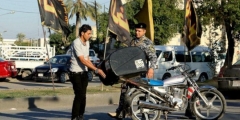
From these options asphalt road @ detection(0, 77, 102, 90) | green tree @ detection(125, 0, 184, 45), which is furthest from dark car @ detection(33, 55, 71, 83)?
green tree @ detection(125, 0, 184, 45)

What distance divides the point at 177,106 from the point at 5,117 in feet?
13.0

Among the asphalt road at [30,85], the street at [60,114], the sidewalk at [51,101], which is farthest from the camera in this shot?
the asphalt road at [30,85]

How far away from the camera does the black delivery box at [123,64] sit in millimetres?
8547

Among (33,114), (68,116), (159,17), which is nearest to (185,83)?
(68,116)

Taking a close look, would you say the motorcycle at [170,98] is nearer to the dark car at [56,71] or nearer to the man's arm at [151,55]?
the man's arm at [151,55]

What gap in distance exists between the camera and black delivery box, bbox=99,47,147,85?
8.55 meters

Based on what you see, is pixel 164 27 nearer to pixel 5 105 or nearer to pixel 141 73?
pixel 5 105

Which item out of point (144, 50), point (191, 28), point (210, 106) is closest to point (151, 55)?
point (144, 50)

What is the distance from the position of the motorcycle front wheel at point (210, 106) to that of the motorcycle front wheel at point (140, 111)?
100cm

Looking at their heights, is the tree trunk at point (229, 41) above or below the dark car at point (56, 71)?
above

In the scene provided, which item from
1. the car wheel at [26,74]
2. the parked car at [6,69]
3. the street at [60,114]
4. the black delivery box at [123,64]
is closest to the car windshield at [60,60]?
the parked car at [6,69]

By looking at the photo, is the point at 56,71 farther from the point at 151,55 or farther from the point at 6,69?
the point at 151,55

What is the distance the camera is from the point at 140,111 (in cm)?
892

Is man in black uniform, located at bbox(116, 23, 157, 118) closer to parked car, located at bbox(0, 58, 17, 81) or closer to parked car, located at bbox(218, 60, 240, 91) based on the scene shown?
parked car, located at bbox(218, 60, 240, 91)
